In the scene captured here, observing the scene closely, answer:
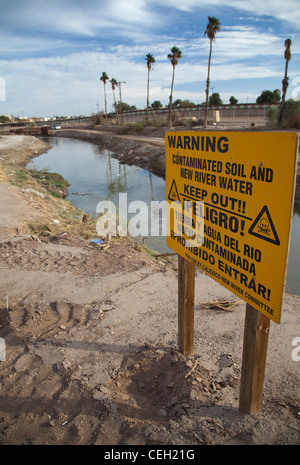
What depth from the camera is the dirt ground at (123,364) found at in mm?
2676

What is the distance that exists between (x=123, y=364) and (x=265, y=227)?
2.38 metres

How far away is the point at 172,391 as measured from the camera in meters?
3.17

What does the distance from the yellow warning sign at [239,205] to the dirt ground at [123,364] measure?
46.8 inches

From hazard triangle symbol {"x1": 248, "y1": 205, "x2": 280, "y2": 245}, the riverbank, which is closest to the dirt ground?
hazard triangle symbol {"x1": 248, "y1": 205, "x2": 280, "y2": 245}

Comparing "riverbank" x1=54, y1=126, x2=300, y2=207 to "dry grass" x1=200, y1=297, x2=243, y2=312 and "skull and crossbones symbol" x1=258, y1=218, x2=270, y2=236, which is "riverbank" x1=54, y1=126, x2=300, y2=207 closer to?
"dry grass" x1=200, y1=297, x2=243, y2=312

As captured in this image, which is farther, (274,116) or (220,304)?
(274,116)

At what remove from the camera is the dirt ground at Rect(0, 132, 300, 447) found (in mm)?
2676

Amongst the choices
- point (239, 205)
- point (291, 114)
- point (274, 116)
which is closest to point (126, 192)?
point (239, 205)

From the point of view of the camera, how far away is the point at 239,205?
2.34 metres

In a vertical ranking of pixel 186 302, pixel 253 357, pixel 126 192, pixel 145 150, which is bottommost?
pixel 126 192

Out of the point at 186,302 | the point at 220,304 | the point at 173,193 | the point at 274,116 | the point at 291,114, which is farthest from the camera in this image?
the point at 274,116

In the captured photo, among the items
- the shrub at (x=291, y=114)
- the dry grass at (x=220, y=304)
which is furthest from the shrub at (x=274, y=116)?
the dry grass at (x=220, y=304)

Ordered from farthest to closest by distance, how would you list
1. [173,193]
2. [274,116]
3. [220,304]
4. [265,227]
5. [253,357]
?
[274,116]
[220,304]
[173,193]
[253,357]
[265,227]

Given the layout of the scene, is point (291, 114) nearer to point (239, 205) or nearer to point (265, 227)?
point (239, 205)
